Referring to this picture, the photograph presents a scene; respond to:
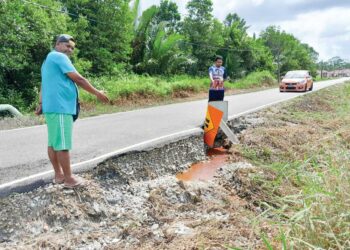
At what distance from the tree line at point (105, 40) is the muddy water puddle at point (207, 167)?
7.76m

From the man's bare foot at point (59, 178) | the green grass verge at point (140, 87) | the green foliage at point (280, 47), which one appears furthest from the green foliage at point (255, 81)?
the man's bare foot at point (59, 178)

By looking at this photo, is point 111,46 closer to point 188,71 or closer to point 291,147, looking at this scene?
point 188,71

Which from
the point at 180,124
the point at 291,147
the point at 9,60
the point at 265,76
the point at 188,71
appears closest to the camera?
the point at 291,147

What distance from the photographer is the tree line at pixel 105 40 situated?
12398 millimetres

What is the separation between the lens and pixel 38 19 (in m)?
12.9

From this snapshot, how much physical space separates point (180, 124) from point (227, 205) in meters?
4.28

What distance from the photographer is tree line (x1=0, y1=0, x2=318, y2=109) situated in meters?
A: 12.4

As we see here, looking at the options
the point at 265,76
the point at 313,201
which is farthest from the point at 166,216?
the point at 265,76

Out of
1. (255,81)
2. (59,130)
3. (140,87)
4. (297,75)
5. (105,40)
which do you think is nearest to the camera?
(59,130)

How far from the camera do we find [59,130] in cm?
380

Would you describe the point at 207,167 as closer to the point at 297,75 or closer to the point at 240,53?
the point at 297,75

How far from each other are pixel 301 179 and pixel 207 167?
2.37m

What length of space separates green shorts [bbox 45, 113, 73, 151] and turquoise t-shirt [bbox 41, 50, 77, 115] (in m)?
0.06

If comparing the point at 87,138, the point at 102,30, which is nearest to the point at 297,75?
the point at 102,30
